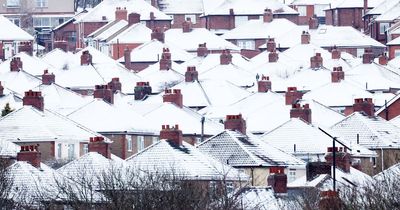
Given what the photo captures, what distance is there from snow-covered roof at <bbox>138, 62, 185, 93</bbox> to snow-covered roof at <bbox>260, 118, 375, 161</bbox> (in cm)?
3185

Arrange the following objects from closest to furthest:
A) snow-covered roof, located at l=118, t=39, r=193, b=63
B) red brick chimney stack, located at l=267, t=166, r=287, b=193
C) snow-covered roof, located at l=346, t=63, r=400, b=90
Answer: red brick chimney stack, located at l=267, t=166, r=287, b=193 < snow-covered roof, located at l=346, t=63, r=400, b=90 < snow-covered roof, located at l=118, t=39, r=193, b=63

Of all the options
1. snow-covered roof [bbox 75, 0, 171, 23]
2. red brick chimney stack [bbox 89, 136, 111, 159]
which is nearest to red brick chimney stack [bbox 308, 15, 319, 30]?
snow-covered roof [bbox 75, 0, 171, 23]

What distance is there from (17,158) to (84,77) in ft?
188

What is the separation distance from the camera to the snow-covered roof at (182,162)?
85.6 meters

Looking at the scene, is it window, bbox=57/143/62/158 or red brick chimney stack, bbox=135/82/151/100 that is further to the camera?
red brick chimney stack, bbox=135/82/151/100

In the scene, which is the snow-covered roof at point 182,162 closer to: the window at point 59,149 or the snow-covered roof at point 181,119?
the window at point 59,149

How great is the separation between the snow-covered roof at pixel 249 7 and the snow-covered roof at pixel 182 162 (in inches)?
3579

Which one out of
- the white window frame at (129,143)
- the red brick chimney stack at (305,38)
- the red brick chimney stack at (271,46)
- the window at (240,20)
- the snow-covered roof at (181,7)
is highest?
the snow-covered roof at (181,7)

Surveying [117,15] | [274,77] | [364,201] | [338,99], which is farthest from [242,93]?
[364,201]


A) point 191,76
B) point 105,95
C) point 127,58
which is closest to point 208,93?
point 191,76

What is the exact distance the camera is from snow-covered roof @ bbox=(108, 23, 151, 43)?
554ft

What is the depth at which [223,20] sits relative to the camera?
18138cm

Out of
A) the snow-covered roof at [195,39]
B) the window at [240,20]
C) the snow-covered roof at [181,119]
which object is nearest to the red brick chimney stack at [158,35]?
the snow-covered roof at [195,39]

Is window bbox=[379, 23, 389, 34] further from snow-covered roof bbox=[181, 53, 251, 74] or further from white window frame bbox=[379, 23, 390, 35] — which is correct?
snow-covered roof bbox=[181, 53, 251, 74]
